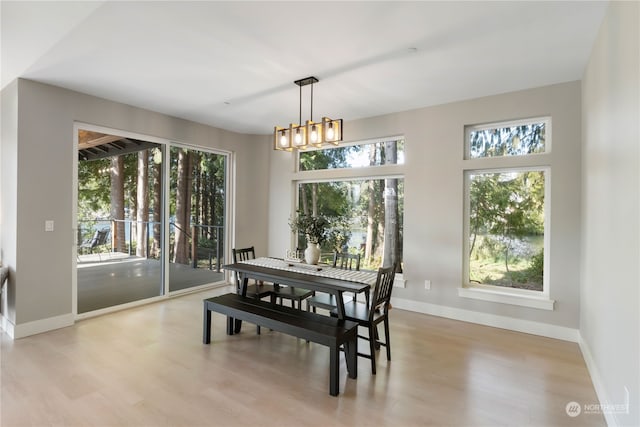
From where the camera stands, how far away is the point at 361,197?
507cm

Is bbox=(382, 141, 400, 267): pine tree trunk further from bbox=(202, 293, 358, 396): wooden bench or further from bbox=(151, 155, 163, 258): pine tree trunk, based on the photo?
bbox=(151, 155, 163, 258): pine tree trunk

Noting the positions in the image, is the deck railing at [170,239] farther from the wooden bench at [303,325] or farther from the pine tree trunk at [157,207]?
the wooden bench at [303,325]

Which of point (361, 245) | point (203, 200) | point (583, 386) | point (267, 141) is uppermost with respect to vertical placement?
point (267, 141)

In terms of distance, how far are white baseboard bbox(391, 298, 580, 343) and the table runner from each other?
1.37 meters

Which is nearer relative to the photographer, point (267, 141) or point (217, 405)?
point (217, 405)

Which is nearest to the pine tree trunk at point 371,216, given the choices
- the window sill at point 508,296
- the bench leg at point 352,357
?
the window sill at point 508,296

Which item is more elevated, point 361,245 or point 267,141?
point 267,141

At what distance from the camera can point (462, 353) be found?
3.14 m

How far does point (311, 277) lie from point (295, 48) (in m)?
2.07

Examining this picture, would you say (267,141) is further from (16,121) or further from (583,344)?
(583,344)

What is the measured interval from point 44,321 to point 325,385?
10.7ft

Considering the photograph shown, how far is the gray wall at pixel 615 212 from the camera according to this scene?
1.71 meters

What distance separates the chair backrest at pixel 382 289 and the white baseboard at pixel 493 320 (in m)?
1.66

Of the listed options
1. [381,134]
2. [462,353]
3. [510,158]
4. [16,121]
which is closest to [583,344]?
[462,353]
